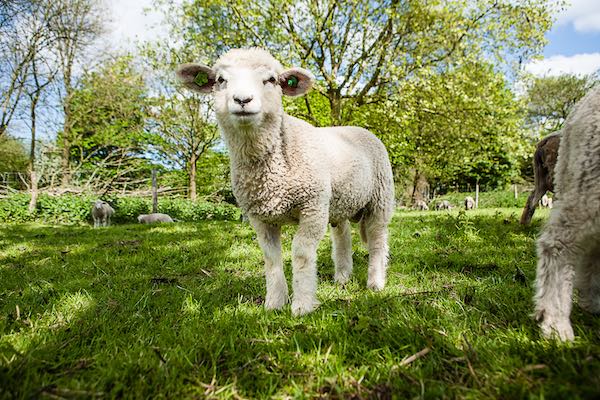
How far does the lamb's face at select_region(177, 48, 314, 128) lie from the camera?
2490 mm

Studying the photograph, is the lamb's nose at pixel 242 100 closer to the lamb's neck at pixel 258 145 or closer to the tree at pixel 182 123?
the lamb's neck at pixel 258 145

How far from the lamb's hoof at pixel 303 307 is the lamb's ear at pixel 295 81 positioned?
1.85 meters

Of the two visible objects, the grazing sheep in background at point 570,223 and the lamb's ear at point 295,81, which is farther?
the lamb's ear at point 295,81

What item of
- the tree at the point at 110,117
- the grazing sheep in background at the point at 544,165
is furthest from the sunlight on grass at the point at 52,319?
the tree at the point at 110,117

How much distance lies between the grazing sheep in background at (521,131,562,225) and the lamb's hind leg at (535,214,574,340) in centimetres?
447

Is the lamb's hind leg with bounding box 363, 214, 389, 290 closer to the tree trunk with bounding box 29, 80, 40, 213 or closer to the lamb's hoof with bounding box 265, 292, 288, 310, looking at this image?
the lamb's hoof with bounding box 265, 292, 288, 310

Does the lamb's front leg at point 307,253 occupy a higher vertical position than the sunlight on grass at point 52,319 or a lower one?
higher

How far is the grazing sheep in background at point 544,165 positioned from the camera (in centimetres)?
555

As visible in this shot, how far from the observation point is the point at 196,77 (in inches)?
119

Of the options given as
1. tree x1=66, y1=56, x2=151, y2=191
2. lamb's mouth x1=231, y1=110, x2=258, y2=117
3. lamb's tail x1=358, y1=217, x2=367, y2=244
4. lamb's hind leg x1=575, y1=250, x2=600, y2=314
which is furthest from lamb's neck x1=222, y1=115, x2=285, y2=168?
tree x1=66, y1=56, x2=151, y2=191

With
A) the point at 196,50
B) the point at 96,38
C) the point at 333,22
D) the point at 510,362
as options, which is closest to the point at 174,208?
the point at 196,50

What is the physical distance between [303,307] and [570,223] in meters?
1.78

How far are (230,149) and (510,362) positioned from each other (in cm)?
236

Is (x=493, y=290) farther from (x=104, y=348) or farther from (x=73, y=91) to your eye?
(x=73, y=91)
